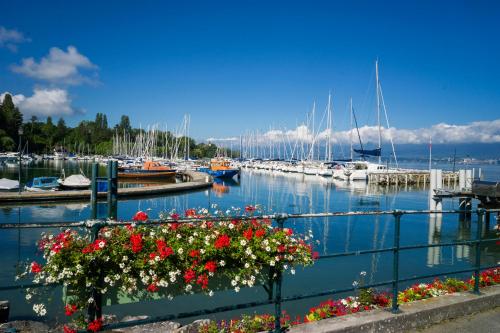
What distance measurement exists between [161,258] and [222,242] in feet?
2.02

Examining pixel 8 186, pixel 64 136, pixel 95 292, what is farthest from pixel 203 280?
pixel 64 136

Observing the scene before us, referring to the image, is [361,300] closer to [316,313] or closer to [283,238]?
[316,313]

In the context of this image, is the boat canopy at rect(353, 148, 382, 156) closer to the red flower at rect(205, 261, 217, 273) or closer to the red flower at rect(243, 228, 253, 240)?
the red flower at rect(243, 228, 253, 240)

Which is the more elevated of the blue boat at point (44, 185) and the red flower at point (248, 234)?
the red flower at point (248, 234)

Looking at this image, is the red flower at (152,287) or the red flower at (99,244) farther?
the red flower at (152,287)

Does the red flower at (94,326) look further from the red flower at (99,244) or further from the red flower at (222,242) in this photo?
the red flower at (222,242)

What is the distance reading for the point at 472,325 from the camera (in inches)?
204

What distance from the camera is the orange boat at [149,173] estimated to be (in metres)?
63.3

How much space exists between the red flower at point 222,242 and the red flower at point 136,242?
2.42ft

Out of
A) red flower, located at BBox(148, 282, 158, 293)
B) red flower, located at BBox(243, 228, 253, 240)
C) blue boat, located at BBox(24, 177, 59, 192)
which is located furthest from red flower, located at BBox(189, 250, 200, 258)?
blue boat, located at BBox(24, 177, 59, 192)

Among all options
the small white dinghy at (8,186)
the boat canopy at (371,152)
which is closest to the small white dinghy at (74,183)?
the small white dinghy at (8,186)

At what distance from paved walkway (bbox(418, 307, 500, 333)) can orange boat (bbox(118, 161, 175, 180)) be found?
2416 inches

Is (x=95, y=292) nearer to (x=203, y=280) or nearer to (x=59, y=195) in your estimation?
(x=203, y=280)

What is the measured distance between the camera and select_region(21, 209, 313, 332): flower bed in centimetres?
352
